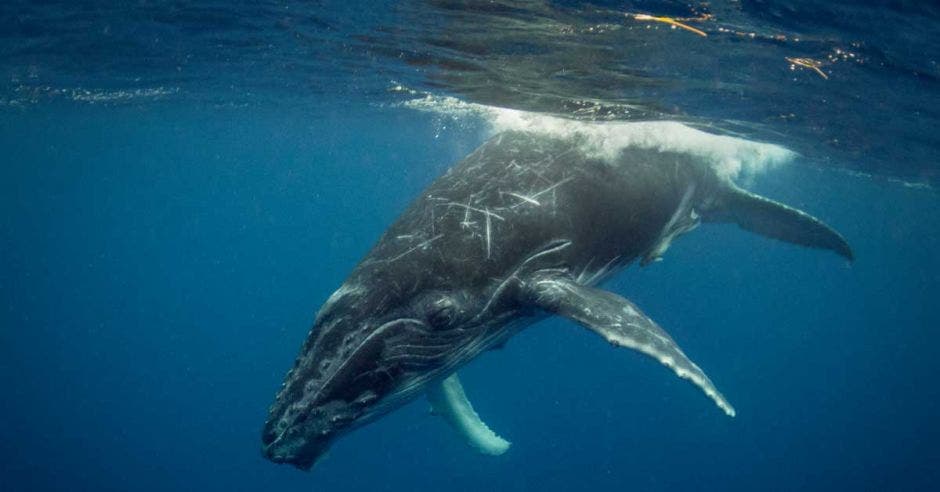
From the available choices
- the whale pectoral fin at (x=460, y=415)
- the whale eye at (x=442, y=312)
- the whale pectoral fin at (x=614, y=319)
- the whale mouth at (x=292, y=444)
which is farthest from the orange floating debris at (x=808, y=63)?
the whale mouth at (x=292, y=444)

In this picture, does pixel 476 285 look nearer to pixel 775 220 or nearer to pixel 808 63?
pixel 775 220

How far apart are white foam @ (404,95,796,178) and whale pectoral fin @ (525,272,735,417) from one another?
9.60 ft

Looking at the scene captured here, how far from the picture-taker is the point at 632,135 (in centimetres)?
962

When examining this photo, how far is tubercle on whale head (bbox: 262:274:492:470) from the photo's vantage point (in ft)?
15.3

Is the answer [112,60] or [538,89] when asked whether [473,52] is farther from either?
[112,60]

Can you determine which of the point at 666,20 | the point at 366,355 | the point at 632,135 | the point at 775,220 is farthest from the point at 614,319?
the point at 775,220

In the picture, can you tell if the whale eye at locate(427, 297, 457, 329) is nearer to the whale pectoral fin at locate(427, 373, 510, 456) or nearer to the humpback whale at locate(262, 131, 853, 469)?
the humpback whale at locate(262, 131, 853, 469)

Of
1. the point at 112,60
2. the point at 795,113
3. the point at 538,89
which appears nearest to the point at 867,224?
the point at 795,113

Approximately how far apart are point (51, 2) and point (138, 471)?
41269 millimetres

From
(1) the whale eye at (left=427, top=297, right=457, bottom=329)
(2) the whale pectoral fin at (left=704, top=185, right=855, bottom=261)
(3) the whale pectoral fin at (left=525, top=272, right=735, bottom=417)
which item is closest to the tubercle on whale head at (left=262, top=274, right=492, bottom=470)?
(1) the whale eye at (left=427, top=297, right=457, bottom=329)

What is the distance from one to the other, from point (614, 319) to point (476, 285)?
137cm

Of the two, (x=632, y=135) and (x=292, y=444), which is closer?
(x=292, y=444)

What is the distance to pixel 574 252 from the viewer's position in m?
6.58

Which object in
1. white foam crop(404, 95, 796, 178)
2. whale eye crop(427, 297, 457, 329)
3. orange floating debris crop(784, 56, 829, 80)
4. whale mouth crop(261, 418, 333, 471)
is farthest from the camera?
orange floating debris crop(784, 56, 829, 80)
